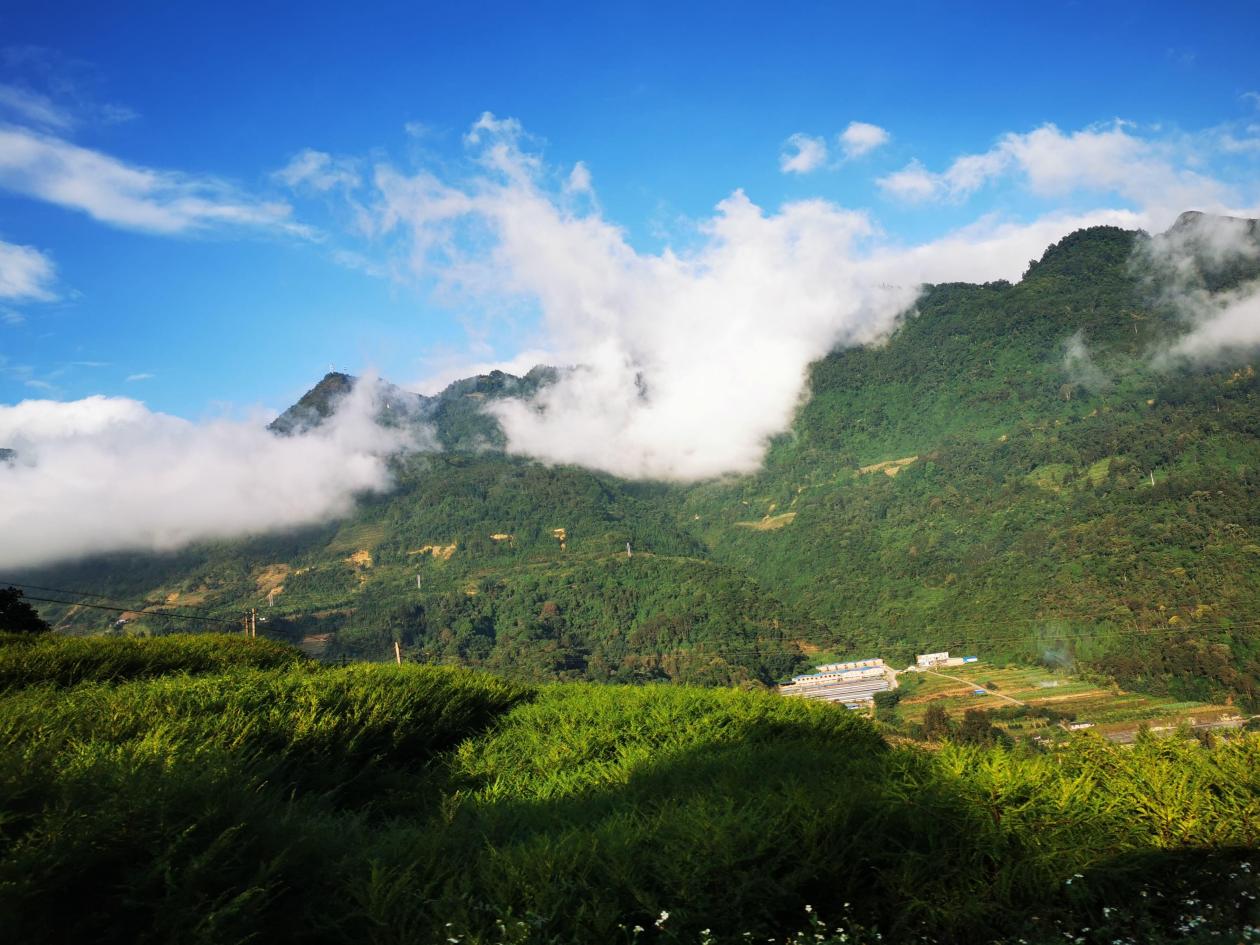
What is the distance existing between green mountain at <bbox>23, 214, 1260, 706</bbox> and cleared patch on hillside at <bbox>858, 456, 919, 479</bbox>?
64 cm

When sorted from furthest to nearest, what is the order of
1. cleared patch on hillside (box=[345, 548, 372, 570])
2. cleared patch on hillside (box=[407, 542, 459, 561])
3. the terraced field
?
1. cleared patch on hillside (box=[345, 548, 372, 570])
2. cleared patch on hillside (box=[407, 542, 459, 561])
3. the terraced field

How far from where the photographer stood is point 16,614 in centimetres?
1973

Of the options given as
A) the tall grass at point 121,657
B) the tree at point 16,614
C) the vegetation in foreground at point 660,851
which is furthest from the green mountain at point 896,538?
the tree at point 16,614

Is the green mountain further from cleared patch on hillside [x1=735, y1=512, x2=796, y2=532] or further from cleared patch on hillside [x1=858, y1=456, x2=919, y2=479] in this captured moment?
cleared patch on hillside [x1=735, y1=512, x2=796, y2=532]

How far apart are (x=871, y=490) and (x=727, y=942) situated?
139 meters

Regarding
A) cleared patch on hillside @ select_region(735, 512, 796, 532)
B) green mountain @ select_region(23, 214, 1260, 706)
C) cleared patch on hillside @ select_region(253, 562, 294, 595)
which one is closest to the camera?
green mountain @ select_region(23, 214, 1260, 706)

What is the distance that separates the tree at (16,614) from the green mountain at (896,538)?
2291 inches

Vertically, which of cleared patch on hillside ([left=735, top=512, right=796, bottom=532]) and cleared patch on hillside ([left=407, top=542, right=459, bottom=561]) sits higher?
cleared patch on hillside ([left=407, top=542, right=459, bottom=561])

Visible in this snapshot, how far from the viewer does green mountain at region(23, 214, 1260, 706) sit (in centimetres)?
7050

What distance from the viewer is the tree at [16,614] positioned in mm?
19094

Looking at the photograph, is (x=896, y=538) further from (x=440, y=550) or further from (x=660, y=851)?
(x=660, y=851)

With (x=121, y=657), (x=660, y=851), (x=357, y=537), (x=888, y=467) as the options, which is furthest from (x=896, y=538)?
(x=660, y=851)

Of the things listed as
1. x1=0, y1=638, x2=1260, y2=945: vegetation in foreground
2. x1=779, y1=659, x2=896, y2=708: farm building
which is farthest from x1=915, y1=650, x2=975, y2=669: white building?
x1=0, y1=638, x2=1260, y2=945: vegetation in foreground

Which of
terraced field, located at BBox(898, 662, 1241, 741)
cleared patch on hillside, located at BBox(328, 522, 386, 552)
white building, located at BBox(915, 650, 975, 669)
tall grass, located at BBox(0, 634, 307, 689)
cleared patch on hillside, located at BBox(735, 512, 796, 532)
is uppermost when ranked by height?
tall grass, located at BBox(0, 634, 307, 689)
